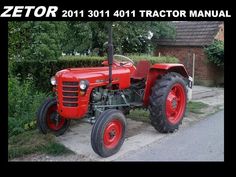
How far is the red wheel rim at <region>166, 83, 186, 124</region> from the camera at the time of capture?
657 cm

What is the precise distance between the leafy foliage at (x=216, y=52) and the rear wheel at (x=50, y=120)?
986 centimetres

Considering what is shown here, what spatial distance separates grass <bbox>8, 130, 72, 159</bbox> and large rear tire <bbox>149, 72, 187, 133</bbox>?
5.84ft

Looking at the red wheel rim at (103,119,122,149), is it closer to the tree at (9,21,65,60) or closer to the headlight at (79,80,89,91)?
the headlight at (79,80,89,91)

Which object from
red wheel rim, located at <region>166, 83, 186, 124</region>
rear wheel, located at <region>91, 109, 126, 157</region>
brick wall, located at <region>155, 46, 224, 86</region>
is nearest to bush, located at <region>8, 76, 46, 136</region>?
rear wheel, located at <region>91, 109, 126, 157</region>

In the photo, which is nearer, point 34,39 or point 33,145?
point 33,145

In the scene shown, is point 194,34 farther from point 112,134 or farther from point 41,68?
point 112,134

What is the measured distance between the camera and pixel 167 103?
650cm

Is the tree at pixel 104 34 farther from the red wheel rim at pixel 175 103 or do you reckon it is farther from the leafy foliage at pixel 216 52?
the red wheel rim at pixel 175 103

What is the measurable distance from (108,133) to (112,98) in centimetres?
97

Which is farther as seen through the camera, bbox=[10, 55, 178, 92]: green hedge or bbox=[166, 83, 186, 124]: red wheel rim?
bbox=[10, 55, 178, 92]: green hedge

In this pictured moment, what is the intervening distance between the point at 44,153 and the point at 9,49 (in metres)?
2.93

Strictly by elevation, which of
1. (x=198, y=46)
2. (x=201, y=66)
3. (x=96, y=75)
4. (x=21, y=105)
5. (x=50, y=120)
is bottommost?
(x=50, y=120)

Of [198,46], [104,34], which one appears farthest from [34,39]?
[198,46]

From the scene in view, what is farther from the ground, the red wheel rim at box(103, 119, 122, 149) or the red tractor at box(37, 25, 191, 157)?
the red tractor at box(37, 25, 191, 157)
